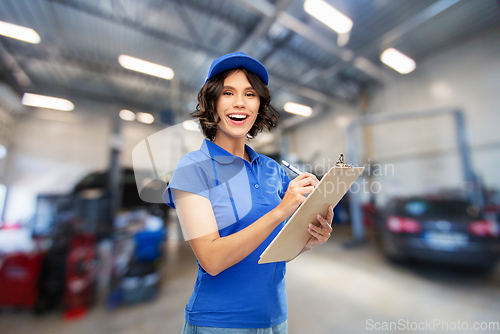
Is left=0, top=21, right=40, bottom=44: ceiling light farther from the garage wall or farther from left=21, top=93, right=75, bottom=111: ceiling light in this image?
the garage wall

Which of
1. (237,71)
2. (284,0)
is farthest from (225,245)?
(284,0)

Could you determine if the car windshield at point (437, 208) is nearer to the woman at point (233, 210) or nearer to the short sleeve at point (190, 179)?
the woman at point (233, 210)

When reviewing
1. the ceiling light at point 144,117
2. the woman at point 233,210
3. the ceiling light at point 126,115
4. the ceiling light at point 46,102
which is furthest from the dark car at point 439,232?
the ceiling light at point 46,102

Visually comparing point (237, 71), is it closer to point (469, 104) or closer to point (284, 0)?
point (284, 0)

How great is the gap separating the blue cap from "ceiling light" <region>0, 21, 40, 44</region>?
4.99 feet

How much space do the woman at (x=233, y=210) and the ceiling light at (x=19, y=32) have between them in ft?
4.97

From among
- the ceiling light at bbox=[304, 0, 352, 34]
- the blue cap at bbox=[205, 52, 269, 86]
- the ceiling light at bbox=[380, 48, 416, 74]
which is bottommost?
the blue cap at bbox=[205, 52, 269, 86]

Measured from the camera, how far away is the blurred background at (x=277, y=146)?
1334 mm

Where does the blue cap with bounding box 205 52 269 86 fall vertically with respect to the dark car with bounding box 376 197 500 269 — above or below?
above

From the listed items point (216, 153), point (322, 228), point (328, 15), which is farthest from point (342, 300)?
point (328, 15)

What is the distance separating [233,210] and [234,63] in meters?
0.45

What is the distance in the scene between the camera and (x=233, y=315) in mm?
528

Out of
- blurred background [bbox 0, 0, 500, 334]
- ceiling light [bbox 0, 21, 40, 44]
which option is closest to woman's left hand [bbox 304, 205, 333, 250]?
blurred background [bbox 0, 0, 500, 334]

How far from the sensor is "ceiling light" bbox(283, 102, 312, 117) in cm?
222
